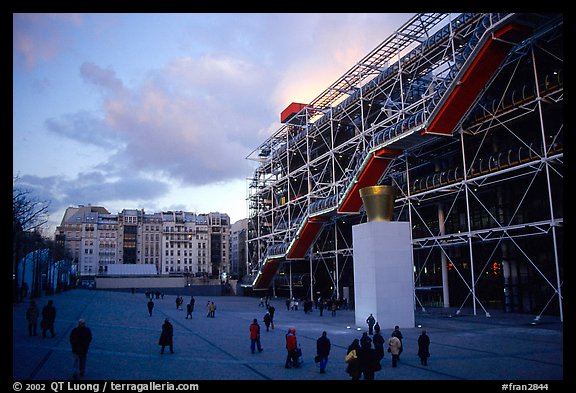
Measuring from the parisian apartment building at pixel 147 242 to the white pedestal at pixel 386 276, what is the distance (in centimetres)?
10368

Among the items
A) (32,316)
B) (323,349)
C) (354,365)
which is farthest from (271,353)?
(32,316)

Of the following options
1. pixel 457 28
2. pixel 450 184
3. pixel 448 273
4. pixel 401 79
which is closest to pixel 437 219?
pixel 448 273

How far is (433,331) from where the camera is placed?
19859mm

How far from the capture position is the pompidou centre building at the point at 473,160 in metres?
23.5

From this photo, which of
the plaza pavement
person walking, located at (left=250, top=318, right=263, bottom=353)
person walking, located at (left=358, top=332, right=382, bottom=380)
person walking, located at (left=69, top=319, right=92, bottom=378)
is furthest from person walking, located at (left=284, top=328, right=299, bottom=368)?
person walking, located at (left=69, top=319, right=92, bottom=378)

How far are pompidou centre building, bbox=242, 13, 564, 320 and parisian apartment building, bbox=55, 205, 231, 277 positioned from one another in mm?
88089

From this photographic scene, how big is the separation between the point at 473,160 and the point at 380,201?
7444 millimetres

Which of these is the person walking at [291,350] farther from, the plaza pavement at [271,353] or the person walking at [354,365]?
the person walking at [354,365]

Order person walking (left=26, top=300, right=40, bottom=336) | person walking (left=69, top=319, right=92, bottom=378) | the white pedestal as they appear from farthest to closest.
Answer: the white pedestal < person walking (left=26, top=300, right=40, bottom=336) < person walking (left=69, top=319, right=92, bottom=378)

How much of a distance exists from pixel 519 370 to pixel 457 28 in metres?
22.6

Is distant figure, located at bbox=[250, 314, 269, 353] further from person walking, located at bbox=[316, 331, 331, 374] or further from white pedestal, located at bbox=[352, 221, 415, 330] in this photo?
white pedestal, located at bbox=[352, 221, 415, 330]

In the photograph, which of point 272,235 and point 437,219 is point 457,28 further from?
point 272,235

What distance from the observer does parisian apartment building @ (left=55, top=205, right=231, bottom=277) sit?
122 metres

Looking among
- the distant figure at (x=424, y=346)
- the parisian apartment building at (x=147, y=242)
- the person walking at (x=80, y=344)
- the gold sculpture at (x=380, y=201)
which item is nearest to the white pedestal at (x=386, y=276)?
the gold sculpture at (x=380, y=201)
